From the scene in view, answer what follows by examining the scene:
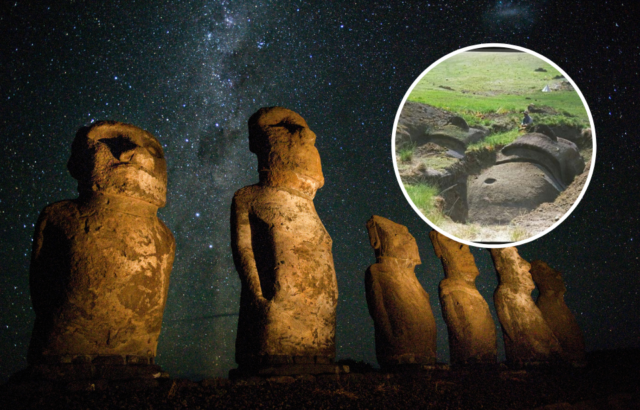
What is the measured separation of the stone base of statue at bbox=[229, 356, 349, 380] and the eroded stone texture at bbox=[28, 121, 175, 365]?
1.01m

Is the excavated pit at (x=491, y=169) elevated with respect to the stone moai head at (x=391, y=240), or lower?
elevated

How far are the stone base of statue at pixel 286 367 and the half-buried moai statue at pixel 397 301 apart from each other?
5.96 ft

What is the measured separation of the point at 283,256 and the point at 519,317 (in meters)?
5.99

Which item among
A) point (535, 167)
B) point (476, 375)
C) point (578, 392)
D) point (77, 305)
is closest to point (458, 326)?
point (476, 375)

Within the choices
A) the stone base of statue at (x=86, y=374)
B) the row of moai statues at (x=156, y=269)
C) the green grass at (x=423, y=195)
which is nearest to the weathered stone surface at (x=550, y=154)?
the green grass at (x=423, y=195)

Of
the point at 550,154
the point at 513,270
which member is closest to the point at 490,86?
the point at 550,154

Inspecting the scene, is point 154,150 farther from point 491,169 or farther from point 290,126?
point 491,169

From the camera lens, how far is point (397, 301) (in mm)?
7414

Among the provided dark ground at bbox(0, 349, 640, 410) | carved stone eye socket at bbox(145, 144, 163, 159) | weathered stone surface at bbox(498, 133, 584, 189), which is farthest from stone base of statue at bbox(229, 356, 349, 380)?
weathered stone surface at bbox(498, 133, 584, 189)

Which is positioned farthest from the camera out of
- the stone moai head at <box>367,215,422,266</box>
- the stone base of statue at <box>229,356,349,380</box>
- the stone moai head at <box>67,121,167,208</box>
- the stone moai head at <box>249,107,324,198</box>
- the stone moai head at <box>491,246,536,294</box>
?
the stone moai head at <box>491,246,536,294</box>

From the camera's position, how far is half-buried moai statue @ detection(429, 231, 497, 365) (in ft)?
27.9

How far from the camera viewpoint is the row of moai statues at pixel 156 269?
470 cm

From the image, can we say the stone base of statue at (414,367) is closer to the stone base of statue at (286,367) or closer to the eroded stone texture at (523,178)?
the stone base of statue at (286,367)

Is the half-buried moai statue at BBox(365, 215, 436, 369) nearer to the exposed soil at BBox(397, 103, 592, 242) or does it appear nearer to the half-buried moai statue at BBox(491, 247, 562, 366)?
the exposed soil at BBox(397, 103, 592, 242)
